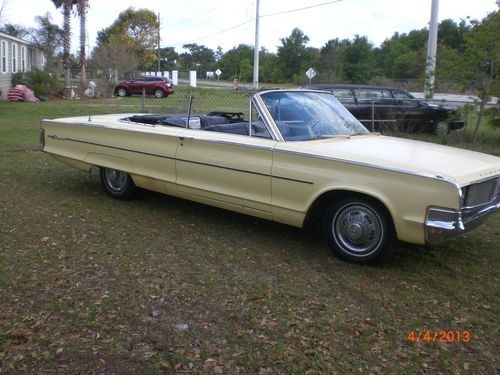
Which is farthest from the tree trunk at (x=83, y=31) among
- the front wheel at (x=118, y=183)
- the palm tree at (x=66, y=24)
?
the front wheel at (x=118, y=183)

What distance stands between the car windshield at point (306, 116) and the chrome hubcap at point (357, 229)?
848mm

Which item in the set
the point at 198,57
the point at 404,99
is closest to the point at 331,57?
the point at 198,57

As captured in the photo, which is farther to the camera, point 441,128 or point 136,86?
point 136,86

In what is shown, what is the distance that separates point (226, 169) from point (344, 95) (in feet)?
32.5

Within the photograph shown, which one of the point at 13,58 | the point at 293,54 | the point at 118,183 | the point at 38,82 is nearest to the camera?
the point at 118,183

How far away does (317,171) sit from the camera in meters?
4.41

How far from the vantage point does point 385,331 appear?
134 inches

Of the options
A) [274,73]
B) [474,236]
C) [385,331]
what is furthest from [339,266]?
[274,73]

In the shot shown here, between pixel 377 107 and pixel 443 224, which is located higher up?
pixel 377 107

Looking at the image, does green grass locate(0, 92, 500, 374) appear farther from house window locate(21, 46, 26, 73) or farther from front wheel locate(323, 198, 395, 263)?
house window locate(21, 46, 26, 73)

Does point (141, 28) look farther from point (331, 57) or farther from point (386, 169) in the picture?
point (386, 169)

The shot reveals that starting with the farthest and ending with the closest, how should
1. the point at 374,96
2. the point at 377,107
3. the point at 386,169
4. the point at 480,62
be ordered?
the point at 374,96 → the point at 377,107 → the point at 480,62 → the point at 386,169
